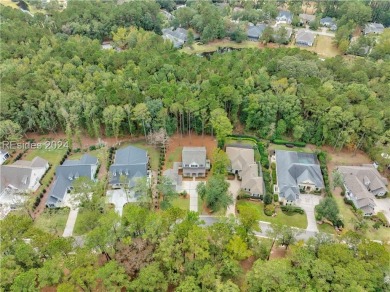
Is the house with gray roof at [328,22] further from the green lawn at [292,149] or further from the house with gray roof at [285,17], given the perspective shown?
the green lawn at [292,149]

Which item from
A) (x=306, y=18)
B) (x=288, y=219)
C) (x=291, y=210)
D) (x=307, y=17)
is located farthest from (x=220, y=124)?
(x=307, y=17)

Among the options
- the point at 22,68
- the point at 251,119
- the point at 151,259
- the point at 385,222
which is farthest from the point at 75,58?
the point at 385,222

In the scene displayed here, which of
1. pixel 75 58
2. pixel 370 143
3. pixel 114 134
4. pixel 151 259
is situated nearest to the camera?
pixel 151 259

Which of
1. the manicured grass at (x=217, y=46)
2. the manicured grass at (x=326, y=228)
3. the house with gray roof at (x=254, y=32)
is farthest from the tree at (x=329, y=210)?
the house with gray roof at (x=254, y=32)

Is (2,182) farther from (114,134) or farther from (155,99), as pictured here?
(155,99)

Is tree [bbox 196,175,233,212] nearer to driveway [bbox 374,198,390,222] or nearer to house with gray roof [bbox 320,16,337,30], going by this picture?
driveway [bbox 374,198,390,222]

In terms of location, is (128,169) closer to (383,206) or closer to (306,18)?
(383,206)
